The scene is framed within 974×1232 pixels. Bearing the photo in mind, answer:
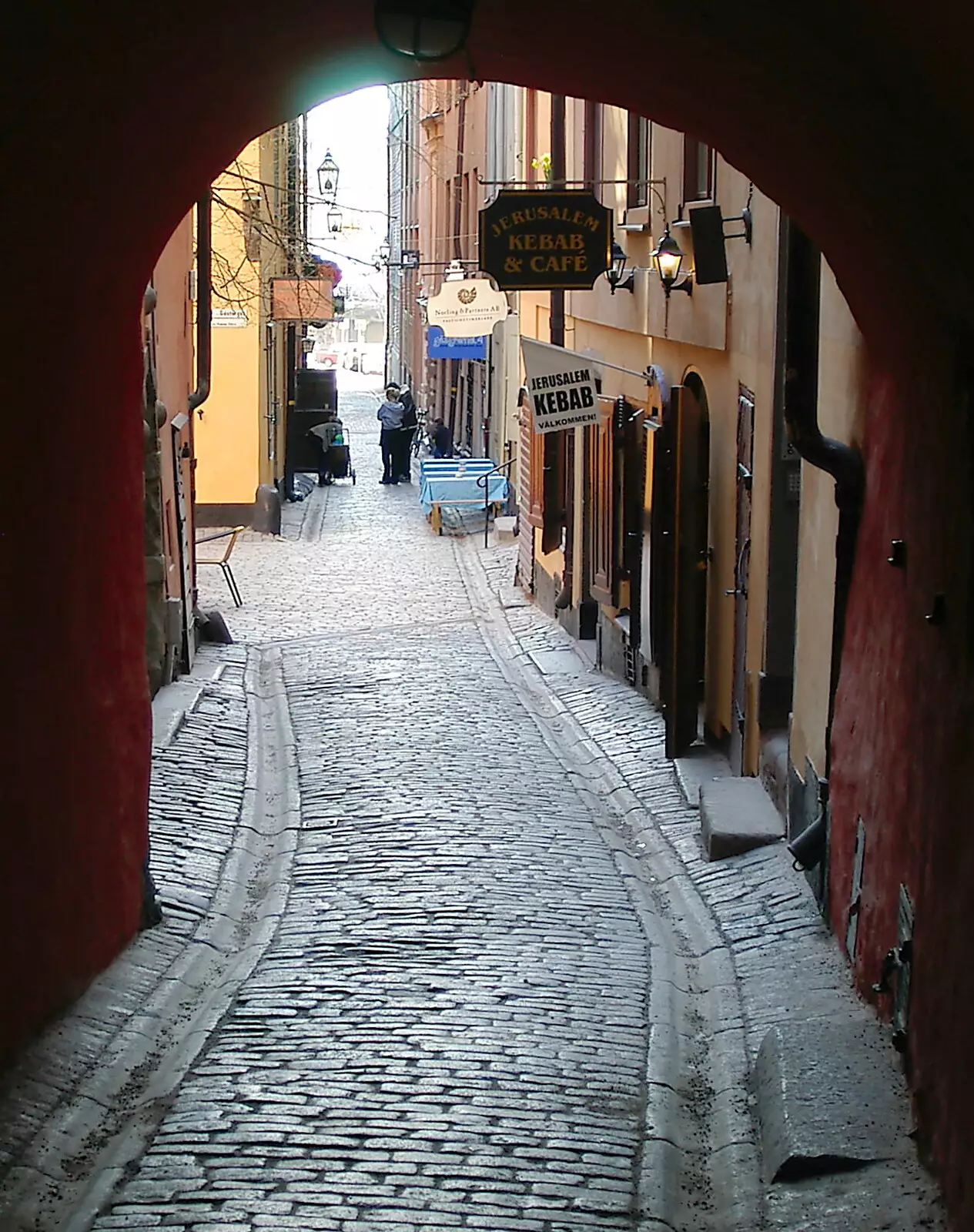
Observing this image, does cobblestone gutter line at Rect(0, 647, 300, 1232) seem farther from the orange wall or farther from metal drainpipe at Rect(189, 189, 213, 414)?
metal drainpipe at Rect(189, 189, 213, 414)

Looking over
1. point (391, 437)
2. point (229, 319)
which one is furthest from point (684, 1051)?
point (391, 437)

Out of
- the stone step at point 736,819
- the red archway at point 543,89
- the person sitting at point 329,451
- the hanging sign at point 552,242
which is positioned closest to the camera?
the red archway at point 543,89

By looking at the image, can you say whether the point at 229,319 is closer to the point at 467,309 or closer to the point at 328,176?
the point at 328,176

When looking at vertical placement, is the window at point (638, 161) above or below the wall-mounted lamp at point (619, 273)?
above

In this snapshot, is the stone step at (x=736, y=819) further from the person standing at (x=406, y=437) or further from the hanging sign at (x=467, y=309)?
the person standing at (x=406, y=437)

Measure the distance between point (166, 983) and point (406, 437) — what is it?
79.2 feet

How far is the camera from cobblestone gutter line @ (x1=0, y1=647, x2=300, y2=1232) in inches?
234

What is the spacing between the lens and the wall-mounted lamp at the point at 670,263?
11859 mm

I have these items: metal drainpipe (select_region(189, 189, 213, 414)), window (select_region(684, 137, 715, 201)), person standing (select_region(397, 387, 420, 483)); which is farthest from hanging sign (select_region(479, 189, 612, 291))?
person standing (select_region(397, 387, 420, 483))

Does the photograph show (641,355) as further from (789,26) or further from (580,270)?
(789,26)

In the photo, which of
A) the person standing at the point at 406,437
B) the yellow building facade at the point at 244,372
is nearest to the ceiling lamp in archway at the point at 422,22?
the yellow building facade at the point at 244,372

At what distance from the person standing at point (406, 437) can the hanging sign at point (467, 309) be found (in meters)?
11.1

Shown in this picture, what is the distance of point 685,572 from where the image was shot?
1158 cm

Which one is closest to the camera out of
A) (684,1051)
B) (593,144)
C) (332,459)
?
(684,1051)
